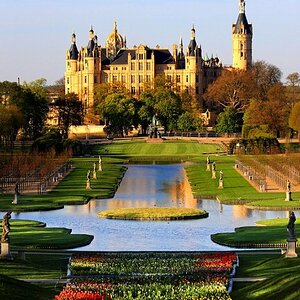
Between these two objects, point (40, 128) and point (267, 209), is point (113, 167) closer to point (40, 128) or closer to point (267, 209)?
point (267, 209)

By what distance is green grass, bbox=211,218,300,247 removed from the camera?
41.4 m

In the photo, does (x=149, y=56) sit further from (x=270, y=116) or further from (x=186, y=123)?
(x=270, y=116)

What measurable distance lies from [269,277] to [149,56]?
165472 millimetres

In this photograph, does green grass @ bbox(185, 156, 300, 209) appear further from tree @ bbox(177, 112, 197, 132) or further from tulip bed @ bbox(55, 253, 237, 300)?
tree @ bbox(177, 112, 197, 132)

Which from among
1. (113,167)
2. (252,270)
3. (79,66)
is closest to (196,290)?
(252,270)

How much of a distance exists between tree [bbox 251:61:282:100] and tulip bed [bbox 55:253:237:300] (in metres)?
145

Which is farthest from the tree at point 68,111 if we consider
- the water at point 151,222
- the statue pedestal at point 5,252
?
the statue pedestal at point 5,252

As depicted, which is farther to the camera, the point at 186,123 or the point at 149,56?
the point at 149,56

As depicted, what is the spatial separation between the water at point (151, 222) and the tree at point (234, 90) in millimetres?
100439

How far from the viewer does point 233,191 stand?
6706 centimetres

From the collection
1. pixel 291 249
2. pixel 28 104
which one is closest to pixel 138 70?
pixel 28 104

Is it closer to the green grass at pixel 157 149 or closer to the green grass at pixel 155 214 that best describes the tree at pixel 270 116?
the green grass at pixel 157 149

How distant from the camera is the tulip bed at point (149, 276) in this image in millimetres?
26953

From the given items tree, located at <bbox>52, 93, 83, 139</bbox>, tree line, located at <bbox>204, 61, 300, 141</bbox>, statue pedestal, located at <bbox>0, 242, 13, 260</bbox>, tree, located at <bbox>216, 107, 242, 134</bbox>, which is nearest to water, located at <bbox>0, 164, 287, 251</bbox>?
statue pedestal, located at <bbox>0, 242, 13, 260</bbox>
